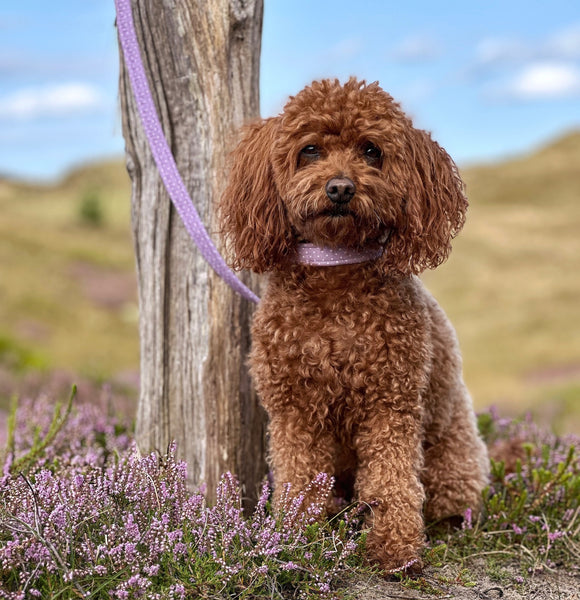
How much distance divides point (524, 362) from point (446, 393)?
49.5 ft

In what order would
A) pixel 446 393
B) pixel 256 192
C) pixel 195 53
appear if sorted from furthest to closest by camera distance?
pixel 195 53, pixel 446 393, pixel 256 192

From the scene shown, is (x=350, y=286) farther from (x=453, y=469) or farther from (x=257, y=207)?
(x=453, y=469)

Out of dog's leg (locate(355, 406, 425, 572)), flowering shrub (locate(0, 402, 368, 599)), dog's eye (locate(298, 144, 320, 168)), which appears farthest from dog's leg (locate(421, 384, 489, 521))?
dog's eye (locate(298, 144, 320, 168))

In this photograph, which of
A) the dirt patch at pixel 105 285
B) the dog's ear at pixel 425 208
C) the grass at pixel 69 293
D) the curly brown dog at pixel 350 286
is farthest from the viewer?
the dirt patch at pixel 105 285

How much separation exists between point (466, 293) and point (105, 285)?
11164 millimetres

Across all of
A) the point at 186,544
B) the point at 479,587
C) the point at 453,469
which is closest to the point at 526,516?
the point at 453,469

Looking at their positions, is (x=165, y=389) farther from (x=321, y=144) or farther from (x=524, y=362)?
(x=524, y=362)

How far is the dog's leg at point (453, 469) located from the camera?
418 cm

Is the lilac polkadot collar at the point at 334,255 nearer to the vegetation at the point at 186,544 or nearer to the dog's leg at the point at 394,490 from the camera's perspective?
the dog's leg at the point at 394,490

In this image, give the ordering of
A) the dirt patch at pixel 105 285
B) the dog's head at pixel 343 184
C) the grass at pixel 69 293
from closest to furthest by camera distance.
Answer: the dog's head at pixel 343 184 < the grass at pixel 69 293 < the dirt patch at pixel 105 285

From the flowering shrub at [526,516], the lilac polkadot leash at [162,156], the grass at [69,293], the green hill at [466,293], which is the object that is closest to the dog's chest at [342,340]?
the lilac polkadot leash at [162,156]

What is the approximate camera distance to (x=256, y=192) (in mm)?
3617

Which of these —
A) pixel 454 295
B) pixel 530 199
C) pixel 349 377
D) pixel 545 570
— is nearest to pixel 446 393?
pixel 349 377

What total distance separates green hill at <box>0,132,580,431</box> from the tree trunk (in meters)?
4.75
